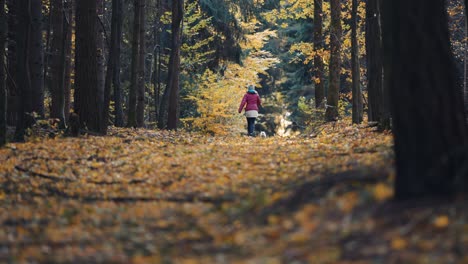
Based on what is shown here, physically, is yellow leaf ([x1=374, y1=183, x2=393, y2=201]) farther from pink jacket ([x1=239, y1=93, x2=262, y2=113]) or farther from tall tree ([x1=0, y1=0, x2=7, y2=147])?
pink jacket ([x1=239, y1=93, x2=262, y2=113])

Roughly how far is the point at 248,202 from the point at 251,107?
16.6m

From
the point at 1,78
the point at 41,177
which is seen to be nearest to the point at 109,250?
the point at 41,177

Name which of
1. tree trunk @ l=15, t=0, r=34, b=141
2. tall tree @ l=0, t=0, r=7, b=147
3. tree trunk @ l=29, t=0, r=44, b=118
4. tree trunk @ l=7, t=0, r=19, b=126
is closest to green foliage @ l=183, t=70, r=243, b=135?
tree trunk @ l=7, t=0, r=19, b=126

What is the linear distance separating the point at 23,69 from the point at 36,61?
3.00 m

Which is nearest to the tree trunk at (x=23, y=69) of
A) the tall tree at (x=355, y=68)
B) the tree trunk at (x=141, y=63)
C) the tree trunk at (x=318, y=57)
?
the tree trunk at (x=141, y=63)

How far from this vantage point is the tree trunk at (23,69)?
1481 cm

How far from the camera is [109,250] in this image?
6.36m

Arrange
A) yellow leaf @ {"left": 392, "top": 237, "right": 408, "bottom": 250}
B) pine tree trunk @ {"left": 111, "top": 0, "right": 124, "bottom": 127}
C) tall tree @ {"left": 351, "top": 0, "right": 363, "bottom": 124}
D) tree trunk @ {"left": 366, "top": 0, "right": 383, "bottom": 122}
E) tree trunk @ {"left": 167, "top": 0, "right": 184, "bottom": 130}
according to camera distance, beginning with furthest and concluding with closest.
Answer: tree trunk @ {"left": 167, "top": 0, "right": 184, "bottom": 130}
tall tree @ {"left": 351, "top": 0, "right": 363, "bottom": 124}
pine tree trunk @ {"left": 111, "top": 0, "right": 124, "bottom": 127}
tree trunk @ {"left": 366, "top": 0, "right": 383, "bottom": 122}
yellow leaf @ {"left": 392, "top": 237, "right": 408, "bottom": 250}

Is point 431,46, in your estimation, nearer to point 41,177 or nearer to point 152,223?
point 152,223

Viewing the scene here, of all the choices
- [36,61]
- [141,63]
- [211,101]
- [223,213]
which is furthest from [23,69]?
[211,101]

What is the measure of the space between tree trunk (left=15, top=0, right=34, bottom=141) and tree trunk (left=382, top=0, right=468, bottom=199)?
385 inches

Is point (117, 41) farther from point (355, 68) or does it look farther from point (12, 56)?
point (355, 68)

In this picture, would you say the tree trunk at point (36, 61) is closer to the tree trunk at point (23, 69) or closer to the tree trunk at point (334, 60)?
the tree trunk at point (23, 69)

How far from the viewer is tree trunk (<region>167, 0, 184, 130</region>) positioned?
25500mm
